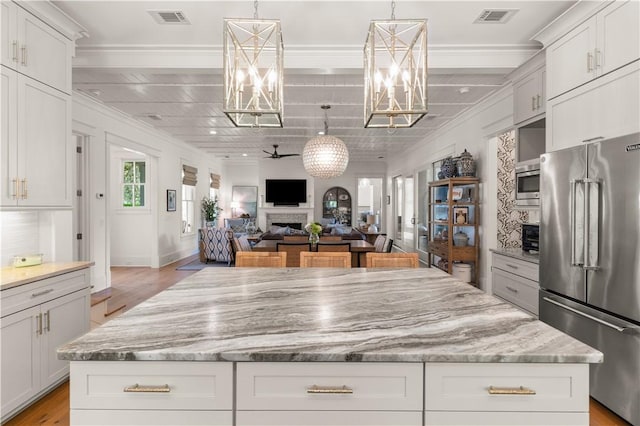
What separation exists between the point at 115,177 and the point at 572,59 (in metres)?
8.20

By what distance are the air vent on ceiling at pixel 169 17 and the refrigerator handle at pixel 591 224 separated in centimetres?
329

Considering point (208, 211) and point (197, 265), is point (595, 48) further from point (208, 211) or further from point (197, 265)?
point (208, 211)

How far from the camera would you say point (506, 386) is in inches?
43.4

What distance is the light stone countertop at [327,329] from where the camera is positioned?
1077mm

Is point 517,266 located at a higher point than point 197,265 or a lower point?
higher

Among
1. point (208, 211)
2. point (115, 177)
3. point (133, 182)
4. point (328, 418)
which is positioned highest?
point (115, 177)

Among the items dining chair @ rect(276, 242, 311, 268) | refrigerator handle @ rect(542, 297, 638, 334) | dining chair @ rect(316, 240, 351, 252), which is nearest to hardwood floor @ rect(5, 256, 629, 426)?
refrigerator handle @ rect(542, 297, 638, 334)

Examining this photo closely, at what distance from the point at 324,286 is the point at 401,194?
811 centimetres

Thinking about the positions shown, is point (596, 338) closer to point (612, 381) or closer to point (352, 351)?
point (612, 381)

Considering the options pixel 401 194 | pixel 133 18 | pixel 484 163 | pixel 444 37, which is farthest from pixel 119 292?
pixel 401 194

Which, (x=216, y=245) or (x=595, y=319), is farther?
(x=216, y=245)

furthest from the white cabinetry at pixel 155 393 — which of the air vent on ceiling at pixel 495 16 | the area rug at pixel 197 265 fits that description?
the area rug at pixel 197 265

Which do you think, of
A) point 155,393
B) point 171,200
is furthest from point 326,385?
point 171,200

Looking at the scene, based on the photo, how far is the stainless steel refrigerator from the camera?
6.59 ft
